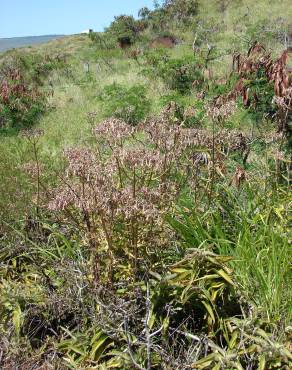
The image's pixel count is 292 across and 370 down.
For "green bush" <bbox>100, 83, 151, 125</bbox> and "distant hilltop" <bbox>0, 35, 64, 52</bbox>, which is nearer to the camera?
"green bush" <bbox>100, 83, 151, 125</bbox>

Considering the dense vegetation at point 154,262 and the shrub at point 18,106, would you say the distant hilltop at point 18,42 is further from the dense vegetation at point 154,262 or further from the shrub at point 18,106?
the dense vegetation at point 154,262

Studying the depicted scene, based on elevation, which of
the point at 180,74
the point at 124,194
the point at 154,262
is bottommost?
the point at 154,262

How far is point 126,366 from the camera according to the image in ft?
8.61

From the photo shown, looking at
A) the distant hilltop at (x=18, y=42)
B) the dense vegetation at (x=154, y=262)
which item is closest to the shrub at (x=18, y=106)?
the dense vegetation at (x=154, y=262)

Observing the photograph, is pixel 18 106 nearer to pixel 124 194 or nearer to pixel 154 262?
pixel 154 262

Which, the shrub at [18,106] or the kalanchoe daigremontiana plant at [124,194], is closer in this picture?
the kalanchoe daigremontiana plant at [124,194]

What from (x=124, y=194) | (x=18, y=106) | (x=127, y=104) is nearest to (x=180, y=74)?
(x=127, y=104)

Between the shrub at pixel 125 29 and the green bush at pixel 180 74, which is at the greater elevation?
the shrub at pixel 125 29

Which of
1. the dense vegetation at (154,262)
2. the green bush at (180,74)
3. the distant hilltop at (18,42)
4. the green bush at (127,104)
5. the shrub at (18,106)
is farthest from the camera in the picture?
the distant hilltop at (18,42)

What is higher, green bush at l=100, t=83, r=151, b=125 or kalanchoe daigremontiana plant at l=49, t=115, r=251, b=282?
kalanchoe daigremontiana plant at l=49, t=115, r=251, b=282

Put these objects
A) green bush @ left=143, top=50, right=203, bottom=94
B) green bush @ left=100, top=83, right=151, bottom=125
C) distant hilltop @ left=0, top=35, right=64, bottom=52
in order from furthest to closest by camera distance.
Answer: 1. distant hilltop @ left=0, top=35, right=64, bottom=52
2. green bush @ left=143, top=50, right=203, bottom=94
3. green bush @ left=100, top=83, right=151, bottom=125

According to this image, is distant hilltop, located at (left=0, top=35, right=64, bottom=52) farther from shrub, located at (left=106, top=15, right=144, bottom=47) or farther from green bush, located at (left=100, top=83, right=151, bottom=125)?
green bush, located at (left=100, top=83, right=151, bottom=125)

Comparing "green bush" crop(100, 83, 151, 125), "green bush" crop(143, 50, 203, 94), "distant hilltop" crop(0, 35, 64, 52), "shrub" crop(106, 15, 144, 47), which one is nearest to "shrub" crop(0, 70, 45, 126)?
"green bush" crop(100, 83, 151, 125)

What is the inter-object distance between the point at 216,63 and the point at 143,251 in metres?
12.2
